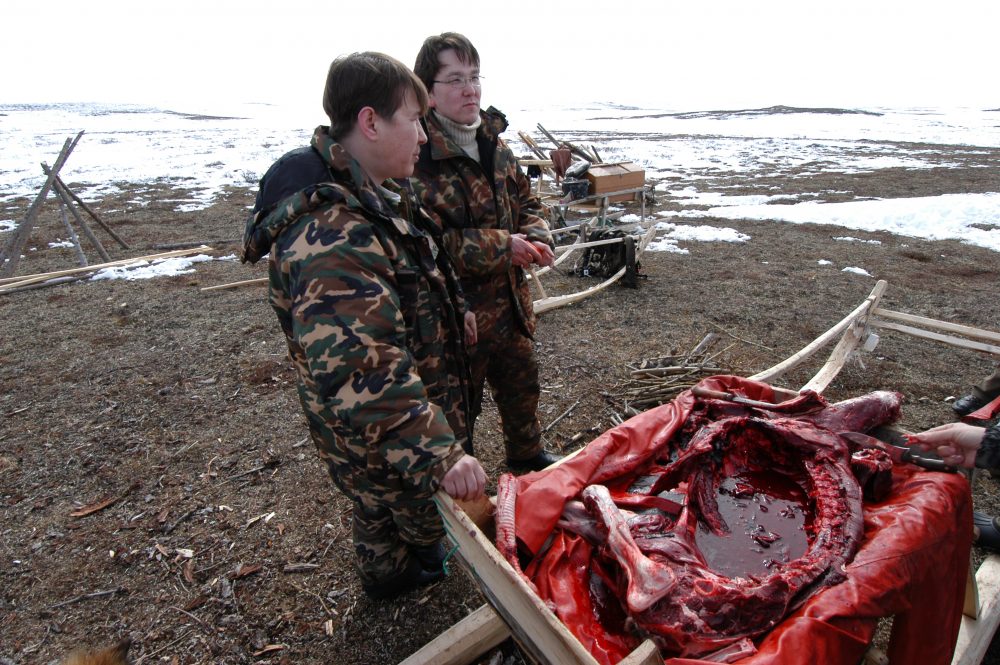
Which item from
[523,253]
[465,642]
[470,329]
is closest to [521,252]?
[523,253]

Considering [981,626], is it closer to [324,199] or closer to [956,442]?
[956,442]

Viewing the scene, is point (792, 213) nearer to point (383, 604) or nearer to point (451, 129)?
point (451, 129)

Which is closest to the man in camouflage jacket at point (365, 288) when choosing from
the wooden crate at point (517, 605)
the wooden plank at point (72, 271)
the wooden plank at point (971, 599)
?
the wooden crate at point (517, 605)

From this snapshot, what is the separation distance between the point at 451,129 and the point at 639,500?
202cm

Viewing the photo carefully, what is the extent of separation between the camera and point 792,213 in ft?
36.9

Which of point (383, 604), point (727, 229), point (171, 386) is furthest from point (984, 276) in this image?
point (171, 386)

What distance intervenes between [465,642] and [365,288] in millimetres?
1582

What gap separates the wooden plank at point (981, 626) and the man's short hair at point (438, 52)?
3333 mm

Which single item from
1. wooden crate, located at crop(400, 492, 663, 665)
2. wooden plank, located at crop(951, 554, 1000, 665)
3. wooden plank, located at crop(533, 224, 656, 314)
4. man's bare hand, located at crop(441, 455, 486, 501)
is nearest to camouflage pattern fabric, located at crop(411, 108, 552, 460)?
man's bare hand, located at crop(441, 455, 486, 501)

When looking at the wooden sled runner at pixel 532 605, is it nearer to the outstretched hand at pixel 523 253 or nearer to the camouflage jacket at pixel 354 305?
the camouflage jacket at pixel 354 305

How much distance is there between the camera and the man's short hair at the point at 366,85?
1604 millimetres

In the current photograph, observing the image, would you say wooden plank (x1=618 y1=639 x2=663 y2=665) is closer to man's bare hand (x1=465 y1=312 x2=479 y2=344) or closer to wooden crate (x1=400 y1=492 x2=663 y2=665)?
wooden crate (x1=400 y1=492 x2=663 y2=665)

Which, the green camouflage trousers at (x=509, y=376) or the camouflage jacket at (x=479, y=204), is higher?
the camouflage jacket at (x=479, y=204)

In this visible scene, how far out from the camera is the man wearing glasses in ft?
8.35
